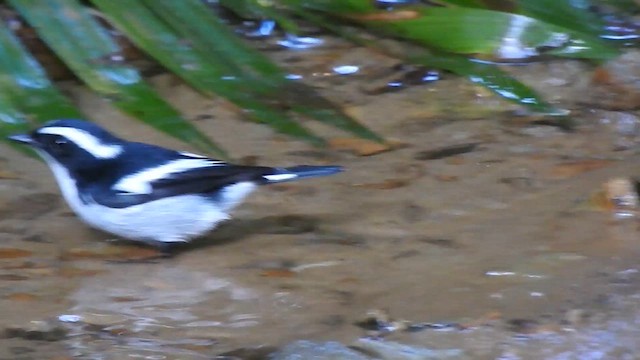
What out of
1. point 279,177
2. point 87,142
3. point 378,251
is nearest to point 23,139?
point 87,142

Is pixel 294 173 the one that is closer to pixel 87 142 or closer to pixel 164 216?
pixel 164 216

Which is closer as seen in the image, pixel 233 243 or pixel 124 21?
pixel 233 243

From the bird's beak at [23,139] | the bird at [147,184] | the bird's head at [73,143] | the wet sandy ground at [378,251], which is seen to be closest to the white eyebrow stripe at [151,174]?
the bird at [147,184]

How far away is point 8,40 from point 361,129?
1545 mm

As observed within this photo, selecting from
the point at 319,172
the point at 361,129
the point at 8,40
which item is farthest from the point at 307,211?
the point at 8,40

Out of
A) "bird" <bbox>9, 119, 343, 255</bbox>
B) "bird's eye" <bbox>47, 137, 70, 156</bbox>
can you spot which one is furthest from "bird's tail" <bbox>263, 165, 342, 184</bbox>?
"bird's eye" <bbox>47, 137, 70, 156</bbox>

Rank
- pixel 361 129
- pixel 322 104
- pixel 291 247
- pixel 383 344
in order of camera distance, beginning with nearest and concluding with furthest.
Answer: pixel 383 344 → pixel 291 247 → pixel 361 129 → pixel 322 104

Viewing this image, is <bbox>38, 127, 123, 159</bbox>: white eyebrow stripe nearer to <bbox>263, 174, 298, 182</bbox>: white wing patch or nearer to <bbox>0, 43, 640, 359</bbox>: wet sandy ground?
<bbox>0, 43, 640, 359</bbox>: wet sandy ground

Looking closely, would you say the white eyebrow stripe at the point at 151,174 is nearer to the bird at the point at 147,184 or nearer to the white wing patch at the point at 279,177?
the bird at the point at 147,184

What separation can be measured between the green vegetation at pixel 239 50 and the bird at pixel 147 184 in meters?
0.21

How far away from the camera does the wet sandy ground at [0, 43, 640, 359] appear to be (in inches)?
135

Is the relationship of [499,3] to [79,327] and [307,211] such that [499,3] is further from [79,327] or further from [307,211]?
[79,327]

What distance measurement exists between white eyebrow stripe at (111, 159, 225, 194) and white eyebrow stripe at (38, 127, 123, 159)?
0.17 m

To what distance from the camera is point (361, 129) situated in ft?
16.8
